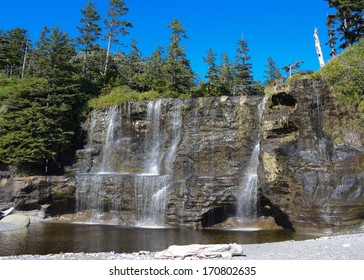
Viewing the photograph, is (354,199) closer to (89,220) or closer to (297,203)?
(297,203)

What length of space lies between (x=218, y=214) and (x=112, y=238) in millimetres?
7602

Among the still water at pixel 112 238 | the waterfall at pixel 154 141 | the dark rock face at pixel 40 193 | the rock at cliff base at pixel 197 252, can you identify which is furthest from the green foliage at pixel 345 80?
the dark rock face at pixel 40 193

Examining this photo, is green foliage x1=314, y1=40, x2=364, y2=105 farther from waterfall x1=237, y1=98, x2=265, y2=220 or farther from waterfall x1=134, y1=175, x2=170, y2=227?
waterfall x1=134, y1=175, x2=170, y2=227

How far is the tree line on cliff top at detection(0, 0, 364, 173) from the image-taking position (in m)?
31.2

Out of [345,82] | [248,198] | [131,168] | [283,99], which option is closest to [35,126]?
[131,168]

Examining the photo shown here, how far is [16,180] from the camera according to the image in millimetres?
28859

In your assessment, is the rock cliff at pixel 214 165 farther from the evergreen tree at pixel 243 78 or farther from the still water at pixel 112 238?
the evergreen tree at pixel 243 78

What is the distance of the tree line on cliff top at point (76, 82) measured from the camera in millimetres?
31172

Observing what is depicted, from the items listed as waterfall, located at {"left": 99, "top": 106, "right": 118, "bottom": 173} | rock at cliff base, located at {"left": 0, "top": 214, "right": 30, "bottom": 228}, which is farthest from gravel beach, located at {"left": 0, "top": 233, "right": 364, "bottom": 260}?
waterfall, located at {"left": 99, "top": 106, "right": 118, "bottom": 173}

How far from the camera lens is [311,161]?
20.4 metres

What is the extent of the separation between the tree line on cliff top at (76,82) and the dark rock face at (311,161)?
1877 cm

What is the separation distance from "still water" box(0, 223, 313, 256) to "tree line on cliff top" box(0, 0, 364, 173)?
10.00 metres

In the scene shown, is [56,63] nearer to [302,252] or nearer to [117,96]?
[117,96]
